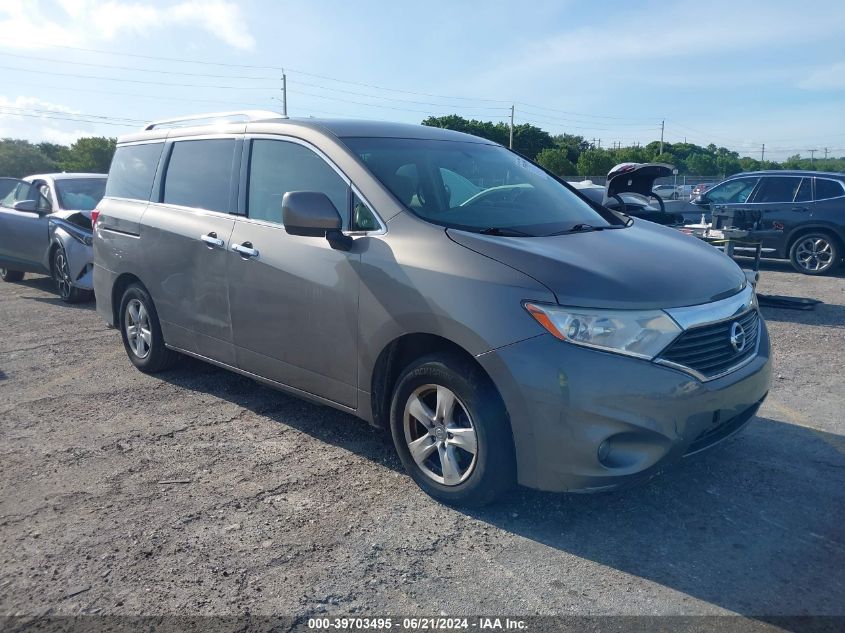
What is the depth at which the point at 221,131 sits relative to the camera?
4.99 meters

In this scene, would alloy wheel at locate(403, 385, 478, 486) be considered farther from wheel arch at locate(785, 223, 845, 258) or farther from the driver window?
the driver window

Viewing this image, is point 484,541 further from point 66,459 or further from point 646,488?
point 66,459

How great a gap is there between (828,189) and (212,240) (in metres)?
10.3

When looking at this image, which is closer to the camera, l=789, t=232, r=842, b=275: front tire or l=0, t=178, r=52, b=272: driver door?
l=0, t=178, r=52, b=272: driver door

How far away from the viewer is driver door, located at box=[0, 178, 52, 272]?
965 centimetres

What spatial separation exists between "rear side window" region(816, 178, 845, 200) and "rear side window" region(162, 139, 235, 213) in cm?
999

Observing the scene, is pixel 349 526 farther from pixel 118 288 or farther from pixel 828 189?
pixel 828 189

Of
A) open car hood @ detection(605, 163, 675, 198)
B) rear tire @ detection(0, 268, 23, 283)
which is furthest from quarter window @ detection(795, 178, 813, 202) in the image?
rear tire @ detection(0, 268, 23, 283)


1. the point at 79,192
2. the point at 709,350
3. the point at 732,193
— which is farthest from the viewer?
the point at 732,193

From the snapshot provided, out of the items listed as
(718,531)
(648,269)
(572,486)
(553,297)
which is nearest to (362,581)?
(572,486)

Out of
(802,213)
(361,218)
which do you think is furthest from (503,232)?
(802,213)

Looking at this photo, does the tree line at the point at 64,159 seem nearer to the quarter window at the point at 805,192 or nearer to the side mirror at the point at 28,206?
the side mirror at the point at 28,206

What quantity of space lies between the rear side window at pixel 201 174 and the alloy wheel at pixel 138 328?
0.94 meters

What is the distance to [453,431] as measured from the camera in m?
3.47
